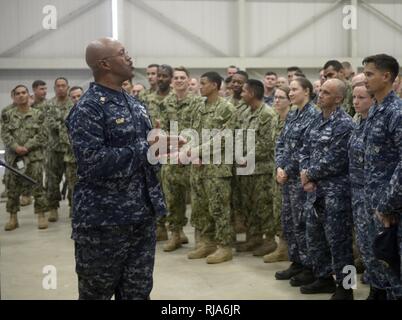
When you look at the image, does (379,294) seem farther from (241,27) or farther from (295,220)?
(241,27)

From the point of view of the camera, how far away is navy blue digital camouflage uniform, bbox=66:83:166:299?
2633 millimetres

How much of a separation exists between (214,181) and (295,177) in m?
0.92

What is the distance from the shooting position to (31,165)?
6793 mm

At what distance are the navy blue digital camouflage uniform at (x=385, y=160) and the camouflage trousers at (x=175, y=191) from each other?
260cm

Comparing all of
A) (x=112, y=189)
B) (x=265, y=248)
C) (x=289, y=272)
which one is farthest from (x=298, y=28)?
(x=112, y=189)

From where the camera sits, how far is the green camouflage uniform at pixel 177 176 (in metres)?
5.60

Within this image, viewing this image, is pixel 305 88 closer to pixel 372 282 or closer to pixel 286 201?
pixel 286 201

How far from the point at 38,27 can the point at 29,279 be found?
853 cm

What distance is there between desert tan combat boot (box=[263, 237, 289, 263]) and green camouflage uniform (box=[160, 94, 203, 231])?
1.01 metres

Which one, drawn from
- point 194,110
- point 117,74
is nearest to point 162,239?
point 194,110

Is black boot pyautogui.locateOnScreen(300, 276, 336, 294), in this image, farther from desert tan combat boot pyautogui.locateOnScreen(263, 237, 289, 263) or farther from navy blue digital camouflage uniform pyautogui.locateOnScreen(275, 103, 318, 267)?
desert tan combat boot pyautogui.locateOnScreen(263, 237, 289, 263)

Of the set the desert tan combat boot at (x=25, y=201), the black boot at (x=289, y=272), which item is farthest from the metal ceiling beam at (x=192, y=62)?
the black boot at (x=289, y=272)

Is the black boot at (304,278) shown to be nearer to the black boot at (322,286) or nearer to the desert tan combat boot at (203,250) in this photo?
the black boot at (322,286)
